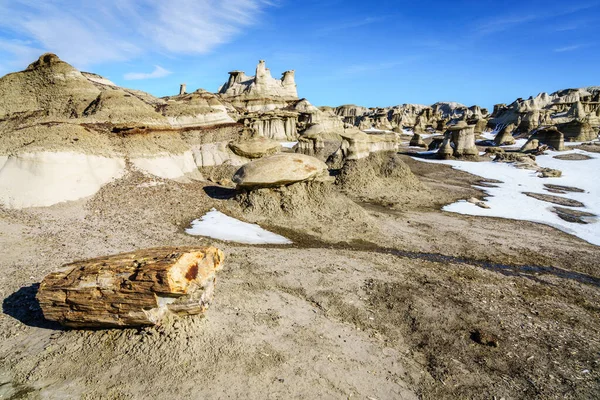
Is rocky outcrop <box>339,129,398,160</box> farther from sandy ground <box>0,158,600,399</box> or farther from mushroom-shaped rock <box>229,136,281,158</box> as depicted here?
sandy ground <box>0,158,600,399</box>

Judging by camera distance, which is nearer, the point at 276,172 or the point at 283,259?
the point at 283,259

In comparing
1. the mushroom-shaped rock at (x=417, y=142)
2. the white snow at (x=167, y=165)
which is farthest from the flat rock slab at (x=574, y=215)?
the mushroom-shaped rock at (x=417, y=142)

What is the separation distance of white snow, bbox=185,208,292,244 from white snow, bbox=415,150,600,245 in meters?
10.1

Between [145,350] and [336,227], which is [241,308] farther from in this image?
[336,227]

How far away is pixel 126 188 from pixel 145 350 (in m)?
8.67

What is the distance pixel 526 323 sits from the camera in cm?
615

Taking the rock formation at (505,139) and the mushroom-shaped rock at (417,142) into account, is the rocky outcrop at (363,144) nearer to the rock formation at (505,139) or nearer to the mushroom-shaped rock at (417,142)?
the mushroom-shaped rock at (417,142)

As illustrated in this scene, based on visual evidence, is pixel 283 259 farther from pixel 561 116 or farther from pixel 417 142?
pixel 561 116

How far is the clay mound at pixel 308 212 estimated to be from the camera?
11222 millimetres

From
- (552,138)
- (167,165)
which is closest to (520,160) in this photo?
(552,138)

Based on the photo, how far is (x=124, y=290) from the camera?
14.3 feet

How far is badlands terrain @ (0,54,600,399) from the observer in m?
4.47

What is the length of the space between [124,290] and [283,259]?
14.8 feet

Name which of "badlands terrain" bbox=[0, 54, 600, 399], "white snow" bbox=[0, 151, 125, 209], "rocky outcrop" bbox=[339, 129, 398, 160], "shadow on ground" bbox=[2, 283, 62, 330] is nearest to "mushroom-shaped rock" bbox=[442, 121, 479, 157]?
"badlands terrain" bbox=[0, 54, 600, 399]
